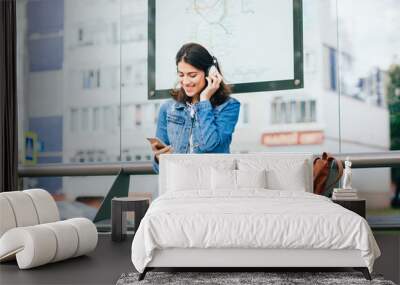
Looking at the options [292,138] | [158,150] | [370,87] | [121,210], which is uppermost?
[370,87]

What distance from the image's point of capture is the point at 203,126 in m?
5.47

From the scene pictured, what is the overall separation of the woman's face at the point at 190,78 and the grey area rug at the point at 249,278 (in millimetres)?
2560

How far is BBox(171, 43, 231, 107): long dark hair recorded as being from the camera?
18.3 ft

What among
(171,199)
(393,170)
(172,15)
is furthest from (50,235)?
(393,170)

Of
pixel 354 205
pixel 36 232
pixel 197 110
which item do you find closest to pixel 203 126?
pixel 197 110

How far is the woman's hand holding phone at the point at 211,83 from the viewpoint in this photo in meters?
5.52

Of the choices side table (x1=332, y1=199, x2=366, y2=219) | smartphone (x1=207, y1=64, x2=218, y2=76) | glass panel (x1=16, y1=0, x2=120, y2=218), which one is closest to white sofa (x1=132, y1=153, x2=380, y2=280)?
side table (x1=332, y1=199, x2=366, y2=219)

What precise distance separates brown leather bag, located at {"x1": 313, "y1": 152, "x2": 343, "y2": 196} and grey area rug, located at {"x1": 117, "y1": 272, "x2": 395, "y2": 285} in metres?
1.79

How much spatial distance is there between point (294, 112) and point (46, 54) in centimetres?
302

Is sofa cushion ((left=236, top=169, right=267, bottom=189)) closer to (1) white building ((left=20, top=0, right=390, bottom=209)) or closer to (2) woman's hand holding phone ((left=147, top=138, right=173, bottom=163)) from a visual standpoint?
(1) white building ((left=20, top=0, right=390, bottom=209))

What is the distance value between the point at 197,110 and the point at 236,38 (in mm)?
901

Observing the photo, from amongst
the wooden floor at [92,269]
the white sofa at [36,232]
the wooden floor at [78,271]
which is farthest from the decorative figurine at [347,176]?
the white sofa at [36,232]

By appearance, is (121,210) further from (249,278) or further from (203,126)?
(249,278)

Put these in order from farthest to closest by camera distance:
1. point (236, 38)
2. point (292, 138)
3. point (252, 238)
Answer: point (236, 38), point (292, 138), point (252, 238)
